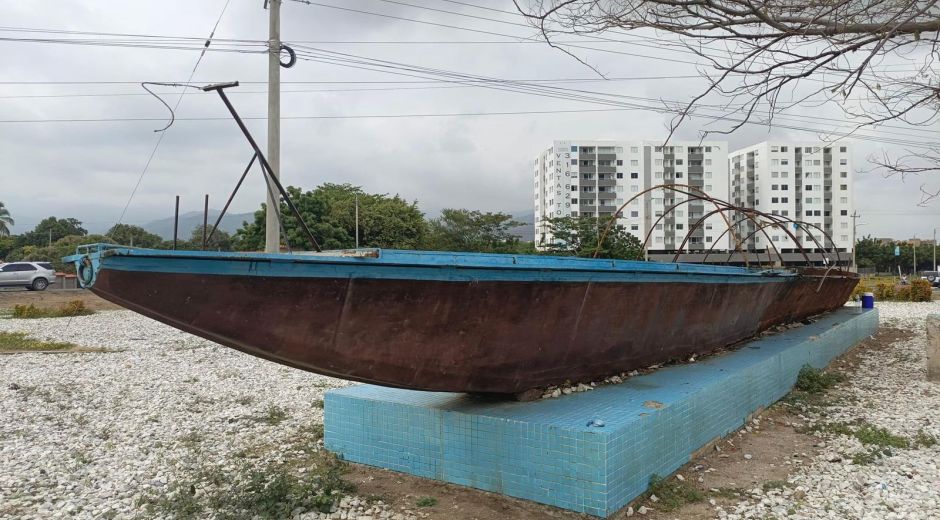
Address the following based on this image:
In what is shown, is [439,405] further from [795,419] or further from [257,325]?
[795,419]

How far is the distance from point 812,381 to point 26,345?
1321cm

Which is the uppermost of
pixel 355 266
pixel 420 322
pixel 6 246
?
pixel 6 246

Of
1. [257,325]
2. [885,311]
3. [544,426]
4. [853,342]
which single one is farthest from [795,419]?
[885,311]

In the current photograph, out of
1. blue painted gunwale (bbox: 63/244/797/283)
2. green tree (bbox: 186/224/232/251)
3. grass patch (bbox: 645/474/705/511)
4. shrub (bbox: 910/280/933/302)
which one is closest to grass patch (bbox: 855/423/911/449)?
grass patch (bbox: 645/474/705/511)

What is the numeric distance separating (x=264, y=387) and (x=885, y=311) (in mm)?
18413

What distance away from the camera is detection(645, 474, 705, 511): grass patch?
160 inches

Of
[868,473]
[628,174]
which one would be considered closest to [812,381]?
[868,473]

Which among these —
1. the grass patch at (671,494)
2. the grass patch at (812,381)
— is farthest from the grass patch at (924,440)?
the grass patch at (671,494)

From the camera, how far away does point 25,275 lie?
83.8 feet

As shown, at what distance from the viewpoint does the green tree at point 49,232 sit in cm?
5450

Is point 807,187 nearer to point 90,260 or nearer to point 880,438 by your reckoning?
point 880,438

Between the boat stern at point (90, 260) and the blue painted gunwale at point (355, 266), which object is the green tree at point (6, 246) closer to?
the boat stern at point (90, 260)

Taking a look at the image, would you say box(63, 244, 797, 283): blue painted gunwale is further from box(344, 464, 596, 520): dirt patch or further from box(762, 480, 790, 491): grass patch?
box(762, 480, 790, 491): grass patch

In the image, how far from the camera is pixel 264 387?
26.7ft
